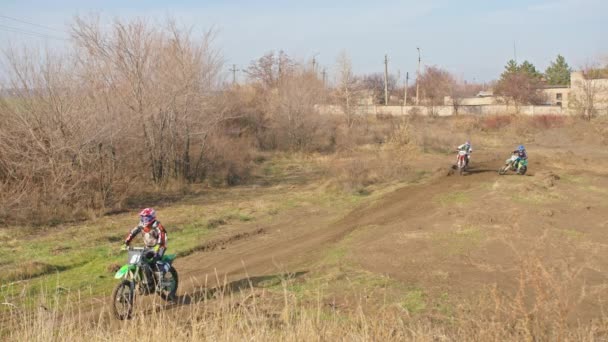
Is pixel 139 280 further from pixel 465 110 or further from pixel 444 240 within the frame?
pixel 465 110

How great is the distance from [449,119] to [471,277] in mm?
50668

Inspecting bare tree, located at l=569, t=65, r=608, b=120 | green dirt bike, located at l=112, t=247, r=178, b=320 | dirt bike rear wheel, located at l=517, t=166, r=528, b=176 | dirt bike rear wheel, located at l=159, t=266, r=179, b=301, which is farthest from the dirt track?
bare tree, located at l=569, t=65, r=608, b=120

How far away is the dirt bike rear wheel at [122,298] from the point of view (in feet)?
26.2

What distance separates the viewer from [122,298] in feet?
26.8

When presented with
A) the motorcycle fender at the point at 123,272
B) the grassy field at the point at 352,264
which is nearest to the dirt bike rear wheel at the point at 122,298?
the motorcycle fender at the point at 123,272

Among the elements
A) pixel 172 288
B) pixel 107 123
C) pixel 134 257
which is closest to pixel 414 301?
pixel 172 288

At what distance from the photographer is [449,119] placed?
5850cm

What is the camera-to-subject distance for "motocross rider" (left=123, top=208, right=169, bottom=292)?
874 cm

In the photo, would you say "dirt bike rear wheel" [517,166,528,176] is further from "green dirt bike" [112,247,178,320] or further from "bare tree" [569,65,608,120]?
"bare tree" [569,65,608,120]

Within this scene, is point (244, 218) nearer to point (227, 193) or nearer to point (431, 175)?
point (227, 193)

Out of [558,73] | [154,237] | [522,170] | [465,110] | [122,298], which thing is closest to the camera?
[122,298]

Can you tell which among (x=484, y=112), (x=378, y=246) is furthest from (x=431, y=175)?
(x=484, y=112)

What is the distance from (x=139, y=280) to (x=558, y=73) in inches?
3946

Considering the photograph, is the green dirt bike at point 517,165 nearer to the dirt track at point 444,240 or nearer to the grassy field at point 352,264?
the grassy field at point 352,264
